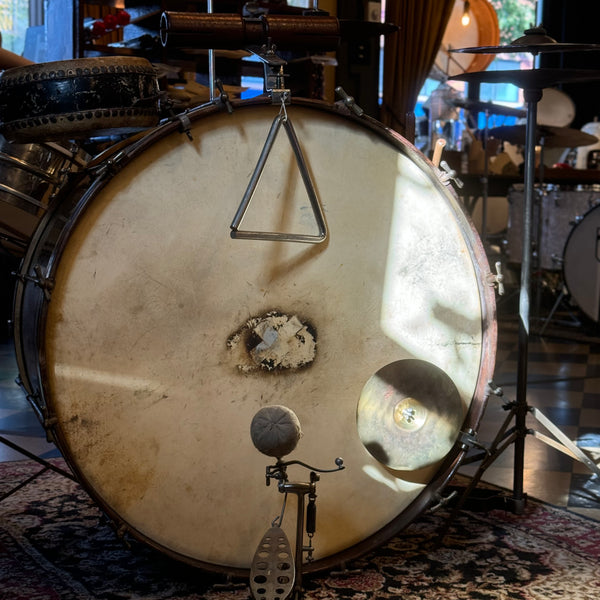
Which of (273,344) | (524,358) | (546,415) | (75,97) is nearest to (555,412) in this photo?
(546,415)

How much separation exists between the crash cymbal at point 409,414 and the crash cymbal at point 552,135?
13.5 feet

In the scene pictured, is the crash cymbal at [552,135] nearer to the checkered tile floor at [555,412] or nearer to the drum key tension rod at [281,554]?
the checkered tile floor at [555,412]

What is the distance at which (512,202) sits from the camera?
21.3ft

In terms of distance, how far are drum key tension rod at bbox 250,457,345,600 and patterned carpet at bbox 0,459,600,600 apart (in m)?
0.19

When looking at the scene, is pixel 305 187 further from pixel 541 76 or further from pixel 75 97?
pixel 541 76

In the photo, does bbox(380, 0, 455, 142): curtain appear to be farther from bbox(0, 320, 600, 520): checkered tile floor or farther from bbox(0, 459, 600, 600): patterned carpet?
bbox(0, 459, 600, 600): patterned carpet

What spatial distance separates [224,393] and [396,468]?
43 cm

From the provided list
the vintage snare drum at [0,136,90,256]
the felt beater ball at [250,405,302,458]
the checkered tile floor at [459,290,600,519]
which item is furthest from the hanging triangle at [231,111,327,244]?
the checkered tile floor at [459,290,600,519]

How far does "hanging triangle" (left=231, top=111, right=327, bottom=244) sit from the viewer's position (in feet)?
5.98

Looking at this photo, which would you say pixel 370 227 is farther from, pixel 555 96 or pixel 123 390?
pixel 555 96

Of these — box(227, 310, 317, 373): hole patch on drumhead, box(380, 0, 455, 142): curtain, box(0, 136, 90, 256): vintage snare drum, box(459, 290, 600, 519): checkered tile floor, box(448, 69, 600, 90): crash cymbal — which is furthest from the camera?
box(380, 0, 455, 142): curtain

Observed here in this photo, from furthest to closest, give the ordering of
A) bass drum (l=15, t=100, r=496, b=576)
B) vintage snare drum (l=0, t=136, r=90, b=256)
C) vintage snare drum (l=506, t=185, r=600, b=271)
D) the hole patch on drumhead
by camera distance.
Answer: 1. vintage snare drum (l=506, t=185, r=600, b=271)
2. vintage snare drum (l=0, t=136, r=90, b=256)
3. the hole patch on drumhead
4. bass drum (l=15, t=100, r=496, b=576)

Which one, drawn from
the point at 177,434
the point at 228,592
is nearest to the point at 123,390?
the point at 177,434

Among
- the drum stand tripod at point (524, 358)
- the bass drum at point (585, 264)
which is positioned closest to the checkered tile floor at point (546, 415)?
the drum stand tripod at point (524, 358)
